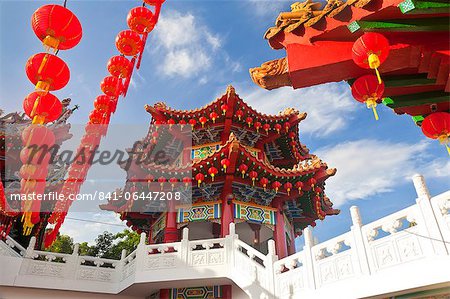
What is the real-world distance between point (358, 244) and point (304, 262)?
4.05 feet

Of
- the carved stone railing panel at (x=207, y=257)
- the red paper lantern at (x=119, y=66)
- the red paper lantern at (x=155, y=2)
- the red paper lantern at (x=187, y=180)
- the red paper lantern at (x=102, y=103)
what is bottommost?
the carved stone railing panel at (x=207, y=257)

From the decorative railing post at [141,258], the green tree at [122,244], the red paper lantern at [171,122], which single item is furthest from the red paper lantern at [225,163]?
the green tree at [122,244]

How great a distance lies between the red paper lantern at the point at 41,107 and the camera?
499 centimetres

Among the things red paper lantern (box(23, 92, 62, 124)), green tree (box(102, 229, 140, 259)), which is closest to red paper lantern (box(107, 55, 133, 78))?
red paper lantern (box(23, 92, 62, 124))

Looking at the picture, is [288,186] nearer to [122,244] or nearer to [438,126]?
[438,126]

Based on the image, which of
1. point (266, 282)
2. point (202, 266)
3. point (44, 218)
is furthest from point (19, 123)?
point (266, 282)

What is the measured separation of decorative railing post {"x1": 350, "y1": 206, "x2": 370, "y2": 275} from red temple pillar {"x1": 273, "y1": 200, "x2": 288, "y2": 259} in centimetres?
410

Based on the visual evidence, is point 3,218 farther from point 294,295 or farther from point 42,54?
point 294,295

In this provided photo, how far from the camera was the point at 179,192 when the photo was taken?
32.8 ft

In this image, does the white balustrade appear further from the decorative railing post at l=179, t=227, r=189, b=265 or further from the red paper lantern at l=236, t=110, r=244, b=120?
the red paper lantern at l=236, t=110, r=244, b=120

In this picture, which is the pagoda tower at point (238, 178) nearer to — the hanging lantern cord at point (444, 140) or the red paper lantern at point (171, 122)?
the red paper lantern at point (171, 122)

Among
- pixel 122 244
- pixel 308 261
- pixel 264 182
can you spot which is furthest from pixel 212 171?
pixel 122 244

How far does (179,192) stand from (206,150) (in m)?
2.32

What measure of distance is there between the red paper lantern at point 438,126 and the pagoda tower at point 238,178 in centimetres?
531
